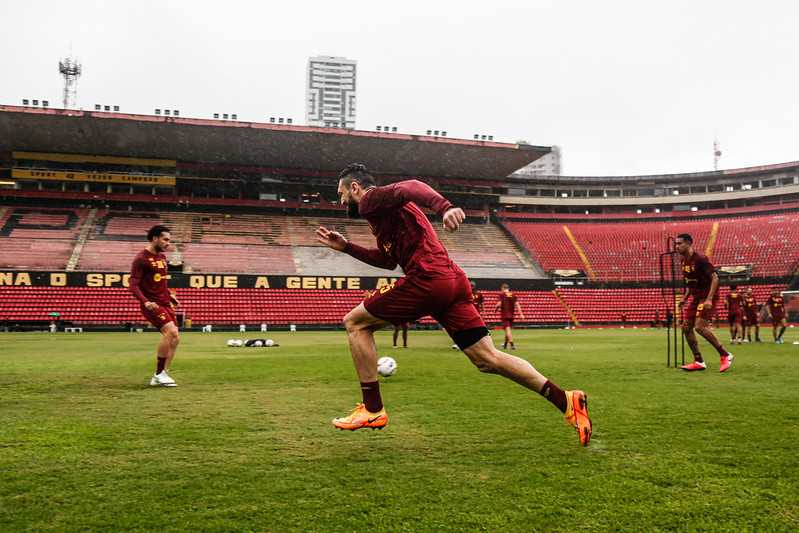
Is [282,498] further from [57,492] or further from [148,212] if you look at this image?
[148,212]

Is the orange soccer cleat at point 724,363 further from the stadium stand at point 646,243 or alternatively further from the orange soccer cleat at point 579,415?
the stadium stand at point 646,243

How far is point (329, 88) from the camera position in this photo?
158250mm

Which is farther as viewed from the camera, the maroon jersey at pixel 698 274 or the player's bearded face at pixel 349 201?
the maroon jersey at pixel 698 274

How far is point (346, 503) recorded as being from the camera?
2.89 meters

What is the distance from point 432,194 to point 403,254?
2.58 ft

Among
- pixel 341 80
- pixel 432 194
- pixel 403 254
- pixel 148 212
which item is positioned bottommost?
pixel 403 254

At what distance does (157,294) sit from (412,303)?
5390 millimetres

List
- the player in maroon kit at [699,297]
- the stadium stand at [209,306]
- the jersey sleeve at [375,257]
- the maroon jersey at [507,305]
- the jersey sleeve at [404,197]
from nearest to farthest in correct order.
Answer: the jersey sleeve at [404,197] → the jersey sleeve at [375,257] → the player in maroon kit at [699,297] → the maroon jersey at [507,305] → the stadium stand at [209,306]

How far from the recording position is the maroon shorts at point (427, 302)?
13.8 ft

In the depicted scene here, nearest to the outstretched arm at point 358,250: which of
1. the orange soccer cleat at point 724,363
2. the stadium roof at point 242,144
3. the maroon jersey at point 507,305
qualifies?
the orange soccer cleat at point 724,363

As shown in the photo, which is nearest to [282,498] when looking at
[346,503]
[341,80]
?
[346,503]

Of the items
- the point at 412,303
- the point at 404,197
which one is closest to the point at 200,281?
the point at 412,303

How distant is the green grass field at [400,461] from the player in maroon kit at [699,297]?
2.19 meters

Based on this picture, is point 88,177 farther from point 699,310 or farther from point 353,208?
point 353,208
